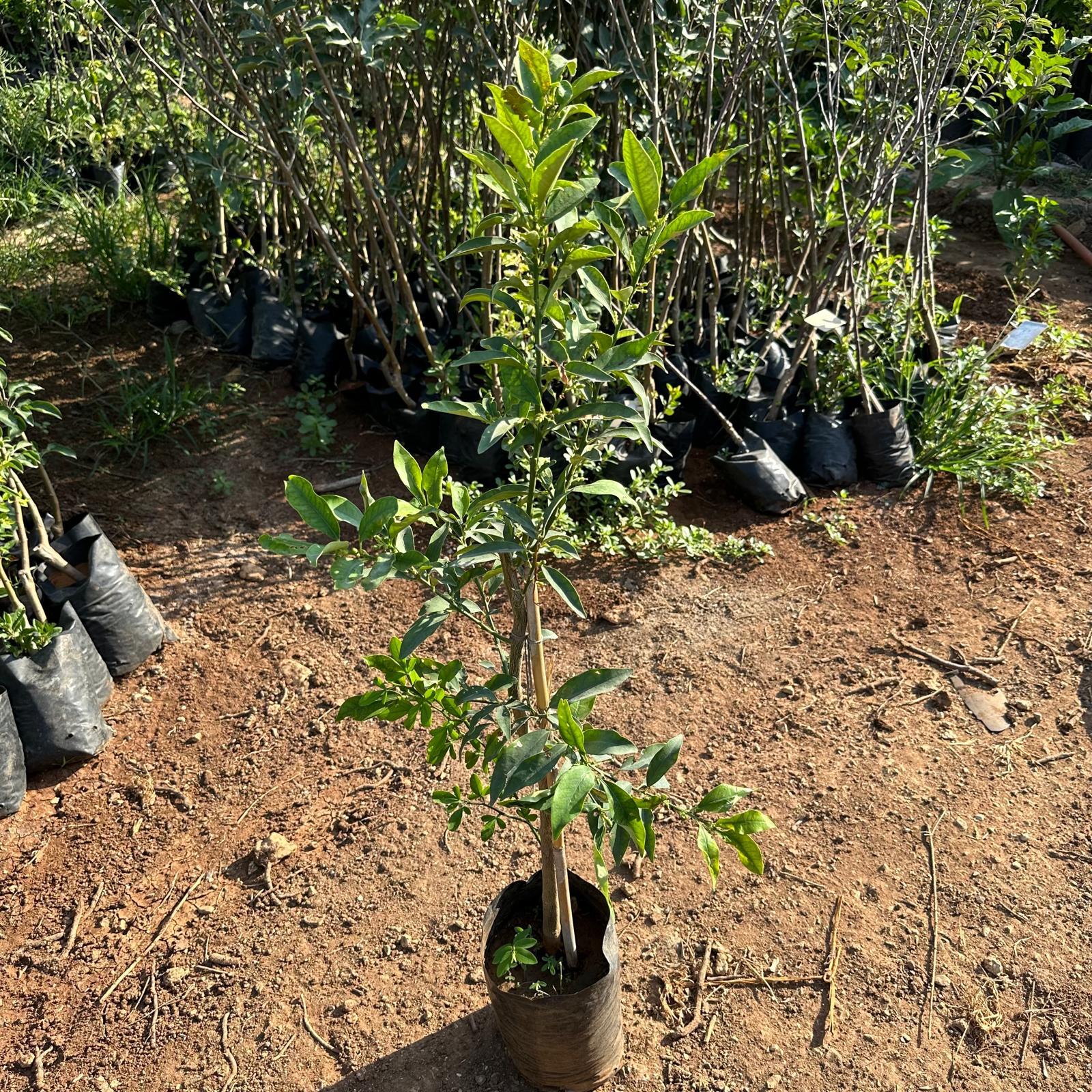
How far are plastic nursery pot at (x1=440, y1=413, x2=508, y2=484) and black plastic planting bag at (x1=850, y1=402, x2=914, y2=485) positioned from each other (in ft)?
4.46

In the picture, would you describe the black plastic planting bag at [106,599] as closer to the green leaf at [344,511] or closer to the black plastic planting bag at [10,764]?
the black plastic planting bag at [10,764]

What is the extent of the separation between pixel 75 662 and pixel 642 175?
2216mm

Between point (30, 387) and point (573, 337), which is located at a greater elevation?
point (573, 337)

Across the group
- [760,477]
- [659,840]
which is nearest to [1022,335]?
[760,477]

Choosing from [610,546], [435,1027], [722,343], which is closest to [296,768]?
[435,1027]

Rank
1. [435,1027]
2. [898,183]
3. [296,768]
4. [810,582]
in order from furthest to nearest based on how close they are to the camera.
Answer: [898,183], [810,582], [296,768], [435,1027]

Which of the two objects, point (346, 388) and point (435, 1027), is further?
point (346, 388)

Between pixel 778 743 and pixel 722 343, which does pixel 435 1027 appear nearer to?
pixel 778 743

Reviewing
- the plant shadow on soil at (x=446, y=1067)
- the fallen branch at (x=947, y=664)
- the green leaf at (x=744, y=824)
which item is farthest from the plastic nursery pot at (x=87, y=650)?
the fallen branch at (x=947, y=664)

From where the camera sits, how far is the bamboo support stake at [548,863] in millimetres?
Result: 1612

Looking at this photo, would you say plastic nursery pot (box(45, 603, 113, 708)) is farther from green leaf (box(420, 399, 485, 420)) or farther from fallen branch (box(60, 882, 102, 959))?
green leaf (box(420, 399, 485, 420))

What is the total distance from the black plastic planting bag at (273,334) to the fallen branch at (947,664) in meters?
2.83

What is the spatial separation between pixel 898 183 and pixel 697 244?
2.19 m

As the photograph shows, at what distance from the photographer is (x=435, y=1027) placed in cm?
215
